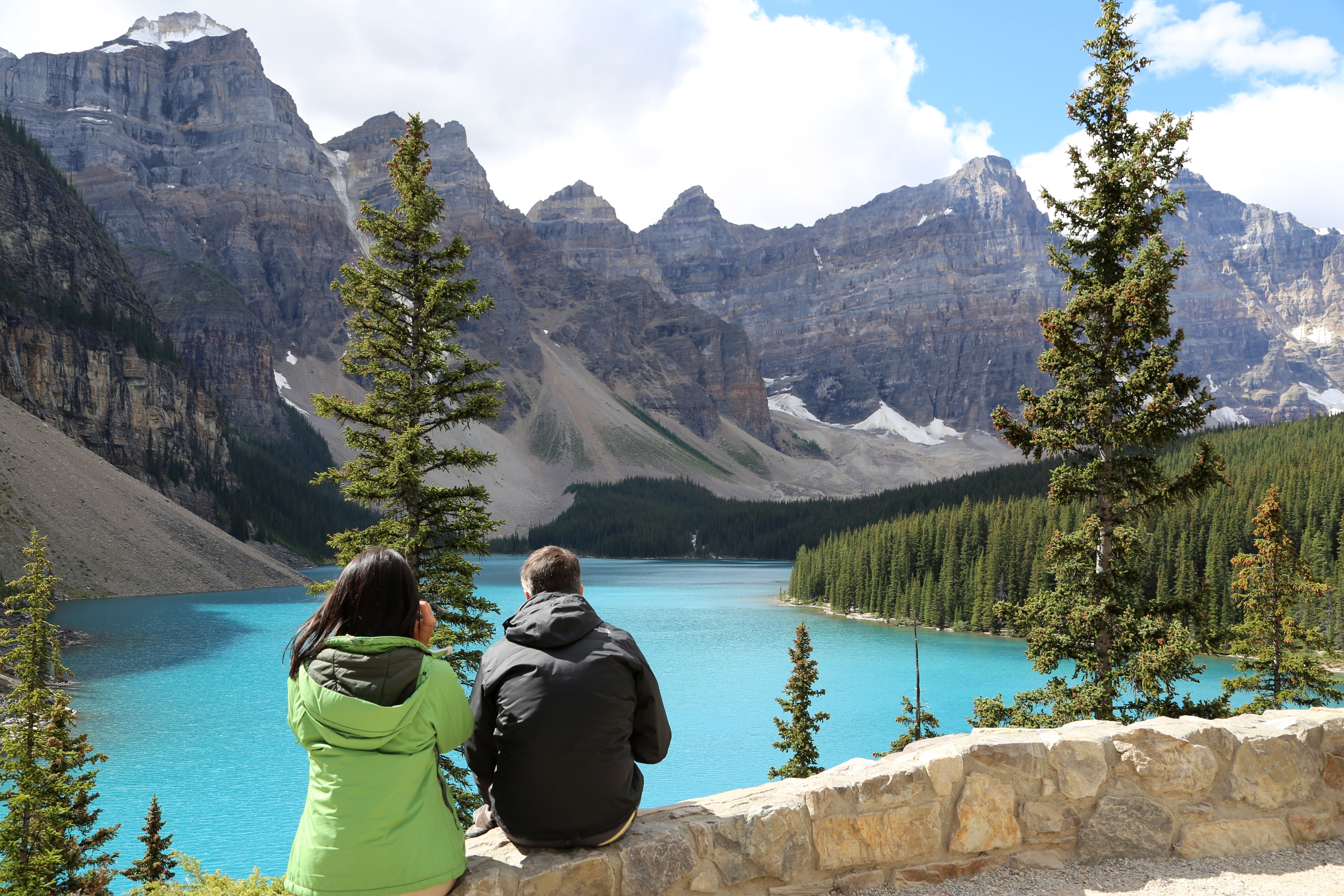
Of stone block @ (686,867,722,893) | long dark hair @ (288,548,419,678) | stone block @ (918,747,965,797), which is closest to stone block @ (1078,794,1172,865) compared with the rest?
stone block @ (918,747,965,797)

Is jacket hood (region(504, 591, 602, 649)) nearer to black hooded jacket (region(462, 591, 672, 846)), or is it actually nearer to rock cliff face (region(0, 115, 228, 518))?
black hooded jacket (region(462, 591, 672, 846))

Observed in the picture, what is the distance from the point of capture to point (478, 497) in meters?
14.4

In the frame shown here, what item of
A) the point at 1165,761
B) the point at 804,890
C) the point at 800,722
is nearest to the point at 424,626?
the point at 804,890

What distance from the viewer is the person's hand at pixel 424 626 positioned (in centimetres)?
397

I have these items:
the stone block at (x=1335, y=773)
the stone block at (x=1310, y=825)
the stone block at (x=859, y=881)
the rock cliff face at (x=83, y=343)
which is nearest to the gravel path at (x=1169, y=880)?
the stone block at (x=859, y=881)

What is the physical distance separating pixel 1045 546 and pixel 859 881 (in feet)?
141

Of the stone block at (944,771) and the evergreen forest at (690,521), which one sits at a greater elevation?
the stone block at (944,771)

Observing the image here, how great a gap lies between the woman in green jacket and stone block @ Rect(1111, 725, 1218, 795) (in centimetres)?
476

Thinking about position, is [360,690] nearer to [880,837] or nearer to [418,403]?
[880,837]

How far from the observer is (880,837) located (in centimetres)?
526

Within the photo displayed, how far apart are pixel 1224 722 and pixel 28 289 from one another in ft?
378

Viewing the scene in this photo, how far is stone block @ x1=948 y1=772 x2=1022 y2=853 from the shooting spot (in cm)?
543

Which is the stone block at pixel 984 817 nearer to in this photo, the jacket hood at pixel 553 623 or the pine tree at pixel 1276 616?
the jacket hood at pixel 553 623

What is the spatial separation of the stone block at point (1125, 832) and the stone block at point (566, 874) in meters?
3.43
